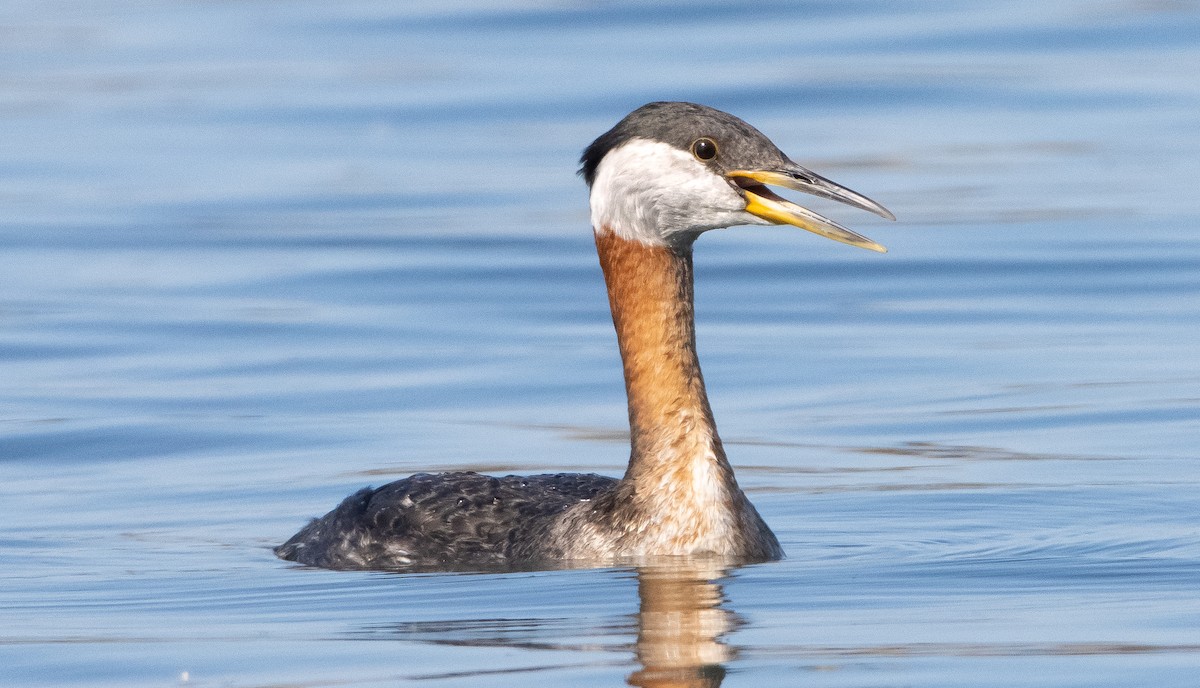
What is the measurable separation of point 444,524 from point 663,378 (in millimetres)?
1184

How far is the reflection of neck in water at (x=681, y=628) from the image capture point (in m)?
8.07

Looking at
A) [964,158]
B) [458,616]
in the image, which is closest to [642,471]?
[458,616]

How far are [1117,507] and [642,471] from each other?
2.55 m

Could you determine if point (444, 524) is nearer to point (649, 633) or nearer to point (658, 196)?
point (658, 196)

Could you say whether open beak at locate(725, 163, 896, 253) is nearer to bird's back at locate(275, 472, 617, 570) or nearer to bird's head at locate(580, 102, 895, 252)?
bird's head at locate(580, 102, 895, 252)

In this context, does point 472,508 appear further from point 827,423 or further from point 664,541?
point 827,423

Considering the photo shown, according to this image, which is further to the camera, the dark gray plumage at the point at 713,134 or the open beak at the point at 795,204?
the dark gray plumage at the point at 713,134

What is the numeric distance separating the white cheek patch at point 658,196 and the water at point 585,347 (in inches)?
55.7

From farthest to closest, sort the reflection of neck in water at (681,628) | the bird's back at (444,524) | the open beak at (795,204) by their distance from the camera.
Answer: the bird's back at (444,524) < the open beak at (795,204) < the reflection of neck in water at (681,628)

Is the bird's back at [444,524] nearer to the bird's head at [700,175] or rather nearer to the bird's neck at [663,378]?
the bird's neck at [663,378]

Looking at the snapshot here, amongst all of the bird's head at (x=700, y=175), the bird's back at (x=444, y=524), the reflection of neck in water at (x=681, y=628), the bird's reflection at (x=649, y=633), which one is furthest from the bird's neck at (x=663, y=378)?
the bird's reflection at (x=649, y=633)

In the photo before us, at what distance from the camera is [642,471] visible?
33.7ft

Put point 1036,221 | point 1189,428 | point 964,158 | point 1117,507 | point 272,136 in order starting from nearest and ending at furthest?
point 1117,507, point 1189,428, point 1036,221, point 964,158, point 272,136

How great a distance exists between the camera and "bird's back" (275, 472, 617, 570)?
415 inches
